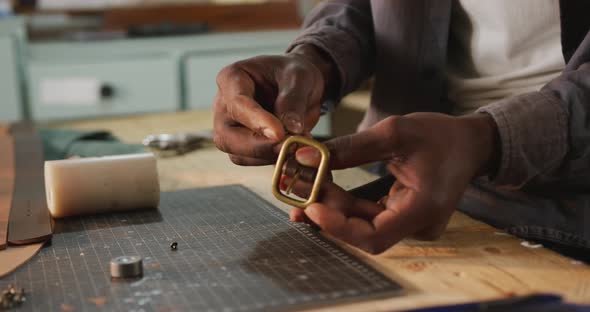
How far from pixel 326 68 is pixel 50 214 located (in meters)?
0.43

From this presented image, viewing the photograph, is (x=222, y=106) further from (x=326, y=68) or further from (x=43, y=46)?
(x=43, y=46)

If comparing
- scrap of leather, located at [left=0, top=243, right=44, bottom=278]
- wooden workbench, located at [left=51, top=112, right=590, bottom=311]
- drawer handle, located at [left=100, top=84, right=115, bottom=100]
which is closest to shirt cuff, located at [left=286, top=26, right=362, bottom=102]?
wooden workbench, located at [left=51, top=112, right=590, bottom=311]

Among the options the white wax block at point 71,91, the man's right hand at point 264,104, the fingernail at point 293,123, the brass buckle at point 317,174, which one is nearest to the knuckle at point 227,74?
the man's right hand at point 264,104

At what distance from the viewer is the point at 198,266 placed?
0.74 metres

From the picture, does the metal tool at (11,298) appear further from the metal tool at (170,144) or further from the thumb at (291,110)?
the metal tool at (170,144)

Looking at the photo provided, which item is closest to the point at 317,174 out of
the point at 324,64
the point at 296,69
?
the point at 296,69

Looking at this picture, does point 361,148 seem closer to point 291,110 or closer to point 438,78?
point 291,110

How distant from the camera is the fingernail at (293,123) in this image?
85cm

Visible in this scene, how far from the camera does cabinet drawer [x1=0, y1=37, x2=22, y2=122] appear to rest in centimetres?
265

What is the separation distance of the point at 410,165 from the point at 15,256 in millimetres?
408

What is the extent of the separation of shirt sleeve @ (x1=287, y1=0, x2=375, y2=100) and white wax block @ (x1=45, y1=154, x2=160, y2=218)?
1.02ft

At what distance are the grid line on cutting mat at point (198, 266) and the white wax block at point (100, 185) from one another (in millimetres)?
15

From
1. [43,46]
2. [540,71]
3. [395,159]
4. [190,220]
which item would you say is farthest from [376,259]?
[43,46]

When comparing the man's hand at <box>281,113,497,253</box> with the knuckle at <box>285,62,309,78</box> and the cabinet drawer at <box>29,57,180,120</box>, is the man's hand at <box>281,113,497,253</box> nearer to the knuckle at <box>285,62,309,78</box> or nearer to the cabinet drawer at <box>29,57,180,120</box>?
the knuckle at <box>285,62,309,78</box>
